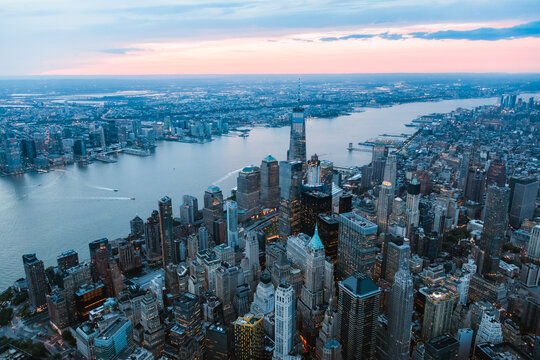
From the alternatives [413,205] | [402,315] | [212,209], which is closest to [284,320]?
[402,315]

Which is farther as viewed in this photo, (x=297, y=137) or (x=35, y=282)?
(x=297, y=137)

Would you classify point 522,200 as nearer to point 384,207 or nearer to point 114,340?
point 384,207

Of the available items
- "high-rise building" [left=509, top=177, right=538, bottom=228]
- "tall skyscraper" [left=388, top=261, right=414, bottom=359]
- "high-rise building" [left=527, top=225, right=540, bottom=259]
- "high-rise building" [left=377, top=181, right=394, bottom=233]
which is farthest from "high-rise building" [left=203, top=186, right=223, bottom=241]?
"high-rise building" [left=509, top=177, right=538, bottom=228]

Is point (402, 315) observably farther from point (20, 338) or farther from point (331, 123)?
point (331, 123)

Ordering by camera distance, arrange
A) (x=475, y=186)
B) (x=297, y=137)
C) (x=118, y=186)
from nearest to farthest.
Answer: (x=475, y=186), (x=118, y=186), (x=297, y=137)

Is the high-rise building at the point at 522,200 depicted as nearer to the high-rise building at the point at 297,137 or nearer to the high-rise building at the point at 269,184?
the high-rise building at the point at 297,137

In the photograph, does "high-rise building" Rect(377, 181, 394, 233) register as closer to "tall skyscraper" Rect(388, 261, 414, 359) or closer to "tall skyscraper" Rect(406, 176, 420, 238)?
"tall skyscraper" Rect(406, 176, 420, 238)
